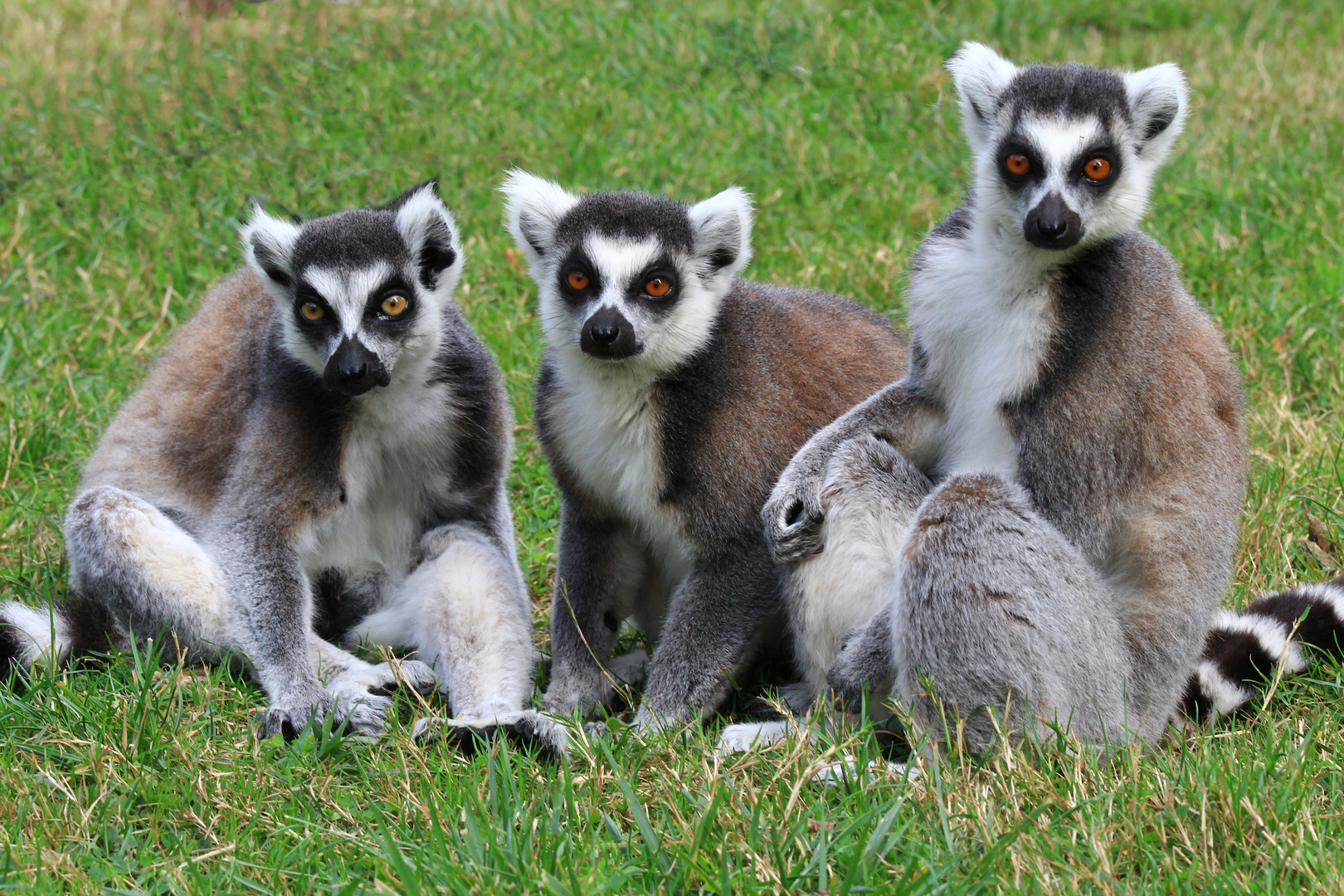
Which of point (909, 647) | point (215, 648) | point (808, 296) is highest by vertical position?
point (808, 296)

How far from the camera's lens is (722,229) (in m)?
4.32

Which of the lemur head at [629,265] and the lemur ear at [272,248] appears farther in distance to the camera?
the lemur ear at [272,248]

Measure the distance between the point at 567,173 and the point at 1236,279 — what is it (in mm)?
3705

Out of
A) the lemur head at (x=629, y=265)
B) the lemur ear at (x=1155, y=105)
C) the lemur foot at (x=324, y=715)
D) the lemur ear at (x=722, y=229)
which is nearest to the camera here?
the lemur ear at (x=1155, y=105)

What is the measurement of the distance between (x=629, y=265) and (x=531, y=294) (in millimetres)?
2756

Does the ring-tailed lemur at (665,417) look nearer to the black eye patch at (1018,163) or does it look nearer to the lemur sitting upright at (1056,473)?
the lemur sitting upright at (1056,473)

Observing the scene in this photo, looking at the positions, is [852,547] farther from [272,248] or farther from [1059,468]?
[272,248]

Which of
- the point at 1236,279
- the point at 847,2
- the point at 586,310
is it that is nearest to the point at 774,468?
the point at 586,310

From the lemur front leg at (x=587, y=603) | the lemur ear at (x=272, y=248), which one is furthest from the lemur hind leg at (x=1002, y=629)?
the lemur ear at (x=272, y=248)

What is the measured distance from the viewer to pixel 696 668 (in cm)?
412

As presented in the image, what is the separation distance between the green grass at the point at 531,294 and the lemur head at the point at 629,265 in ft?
4.16

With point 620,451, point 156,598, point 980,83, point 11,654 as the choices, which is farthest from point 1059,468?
point 11,654

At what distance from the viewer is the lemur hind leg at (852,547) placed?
12.8 feet

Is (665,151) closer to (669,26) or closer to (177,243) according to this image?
(669,26)
